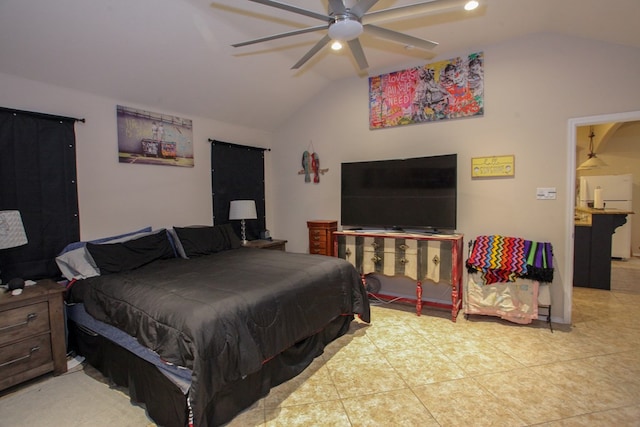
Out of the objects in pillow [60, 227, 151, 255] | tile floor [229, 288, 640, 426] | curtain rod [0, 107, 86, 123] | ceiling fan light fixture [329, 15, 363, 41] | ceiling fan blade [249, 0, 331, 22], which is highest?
ceiling fan blade [249, 0, 331, 22]

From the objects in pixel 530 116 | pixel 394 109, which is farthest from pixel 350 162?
pixel 530 116

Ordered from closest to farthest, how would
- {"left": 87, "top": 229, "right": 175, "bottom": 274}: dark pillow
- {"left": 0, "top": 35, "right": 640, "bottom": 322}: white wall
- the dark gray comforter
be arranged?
the dark gray comforter → {"left": 87, "top": 229, "right": 175, "bottom": 274}: dark pillow → {"left": 0, "top": 35, "right": 640, "bottom": 322}: white wall

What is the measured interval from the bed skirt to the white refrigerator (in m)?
5.99

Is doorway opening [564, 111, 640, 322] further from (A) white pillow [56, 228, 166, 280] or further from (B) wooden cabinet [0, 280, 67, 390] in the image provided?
(B) wooden cabinet [0, 280, 67, 390]

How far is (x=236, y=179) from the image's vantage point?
455cm

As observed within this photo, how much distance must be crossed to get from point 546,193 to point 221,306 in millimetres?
3340

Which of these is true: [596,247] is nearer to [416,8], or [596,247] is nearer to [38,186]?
[416,8]

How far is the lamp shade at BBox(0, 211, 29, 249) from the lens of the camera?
2.23 m

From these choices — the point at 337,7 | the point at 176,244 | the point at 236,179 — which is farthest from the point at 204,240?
the point at 337,7

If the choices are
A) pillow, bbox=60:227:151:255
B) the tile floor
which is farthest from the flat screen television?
pillow, bbox=60:227:151:255

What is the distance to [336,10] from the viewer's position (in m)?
1.90

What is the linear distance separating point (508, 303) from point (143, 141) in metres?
4.21

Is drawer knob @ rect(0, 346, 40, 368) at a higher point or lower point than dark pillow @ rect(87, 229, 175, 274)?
lower

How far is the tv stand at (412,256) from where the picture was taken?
339cm
